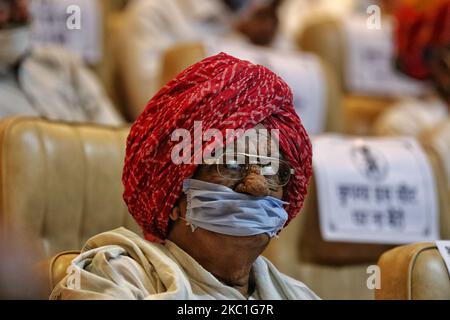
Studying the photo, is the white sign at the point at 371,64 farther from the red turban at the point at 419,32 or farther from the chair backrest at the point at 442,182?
the chair backrest at the point at 442,182

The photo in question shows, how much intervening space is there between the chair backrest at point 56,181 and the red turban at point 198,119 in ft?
0.86

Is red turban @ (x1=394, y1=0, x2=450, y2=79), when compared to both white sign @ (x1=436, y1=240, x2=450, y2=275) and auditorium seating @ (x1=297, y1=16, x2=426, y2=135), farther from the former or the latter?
white sign @ (x1=436, y1=240, x2=450, y2=275)

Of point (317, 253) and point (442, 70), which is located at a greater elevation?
point (442, 70)

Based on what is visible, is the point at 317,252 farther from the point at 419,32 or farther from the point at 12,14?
the point at 419,32

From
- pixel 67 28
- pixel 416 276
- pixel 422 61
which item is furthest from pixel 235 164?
pixel 422 61

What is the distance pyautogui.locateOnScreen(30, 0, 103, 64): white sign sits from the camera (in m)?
2.00

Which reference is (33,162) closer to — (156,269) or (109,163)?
(109,163)


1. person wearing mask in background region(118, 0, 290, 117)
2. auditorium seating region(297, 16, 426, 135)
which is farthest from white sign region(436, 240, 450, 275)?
auditorium seating region(297, 16, 426, 135)

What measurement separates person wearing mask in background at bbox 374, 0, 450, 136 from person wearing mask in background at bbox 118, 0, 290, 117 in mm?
371

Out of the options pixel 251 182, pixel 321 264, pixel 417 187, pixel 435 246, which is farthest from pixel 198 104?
pixel 417 187

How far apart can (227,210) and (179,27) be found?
5.40ft

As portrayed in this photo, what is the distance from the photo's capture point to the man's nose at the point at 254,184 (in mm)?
974

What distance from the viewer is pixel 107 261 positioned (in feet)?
3.16

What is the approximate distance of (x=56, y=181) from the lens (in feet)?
Answer: 4.49
